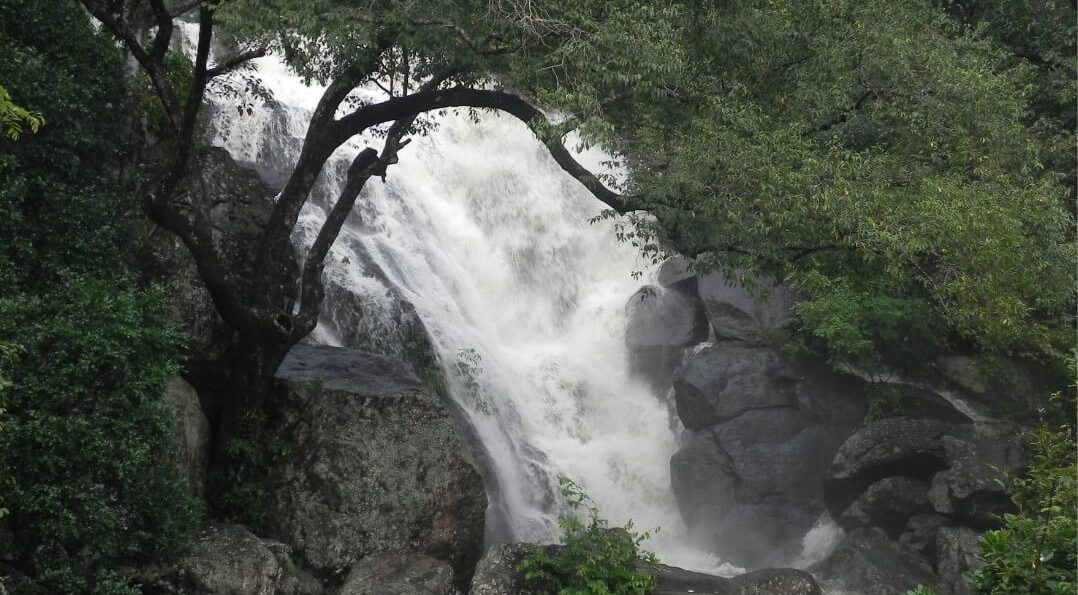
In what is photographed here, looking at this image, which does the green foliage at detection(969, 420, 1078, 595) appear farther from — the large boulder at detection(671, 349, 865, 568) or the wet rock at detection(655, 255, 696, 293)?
the wet rock at detection(655, 255, 696, 293)

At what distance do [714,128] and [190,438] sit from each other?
6923mm

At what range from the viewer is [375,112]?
1144 centimetres

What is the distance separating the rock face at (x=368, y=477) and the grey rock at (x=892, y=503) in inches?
245

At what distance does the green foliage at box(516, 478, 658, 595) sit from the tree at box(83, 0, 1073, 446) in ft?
11.1

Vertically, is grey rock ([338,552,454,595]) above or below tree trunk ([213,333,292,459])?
below

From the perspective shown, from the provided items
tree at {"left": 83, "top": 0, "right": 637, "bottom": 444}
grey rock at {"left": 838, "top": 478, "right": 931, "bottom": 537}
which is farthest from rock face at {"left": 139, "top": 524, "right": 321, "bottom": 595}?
grey rock at {"left": 838, "top": 478, "right": 931, "bottom": 537}

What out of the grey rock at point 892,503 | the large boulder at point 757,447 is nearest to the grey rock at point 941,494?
the grey rock at point 892,503

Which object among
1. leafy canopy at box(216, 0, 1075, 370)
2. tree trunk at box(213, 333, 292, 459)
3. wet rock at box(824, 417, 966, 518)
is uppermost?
leafy canopy at box(216, 0, 1075, 370)

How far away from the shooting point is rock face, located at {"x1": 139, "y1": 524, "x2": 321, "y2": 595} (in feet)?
29.4

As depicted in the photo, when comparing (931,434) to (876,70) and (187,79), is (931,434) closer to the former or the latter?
(876,70)

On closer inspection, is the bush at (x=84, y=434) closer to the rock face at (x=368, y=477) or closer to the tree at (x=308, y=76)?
the tree at (x=308, y=76)

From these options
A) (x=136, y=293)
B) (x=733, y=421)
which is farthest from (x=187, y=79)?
(x=733, y=421)

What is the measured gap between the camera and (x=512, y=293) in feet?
68.2

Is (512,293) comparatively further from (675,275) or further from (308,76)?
(308,76)
